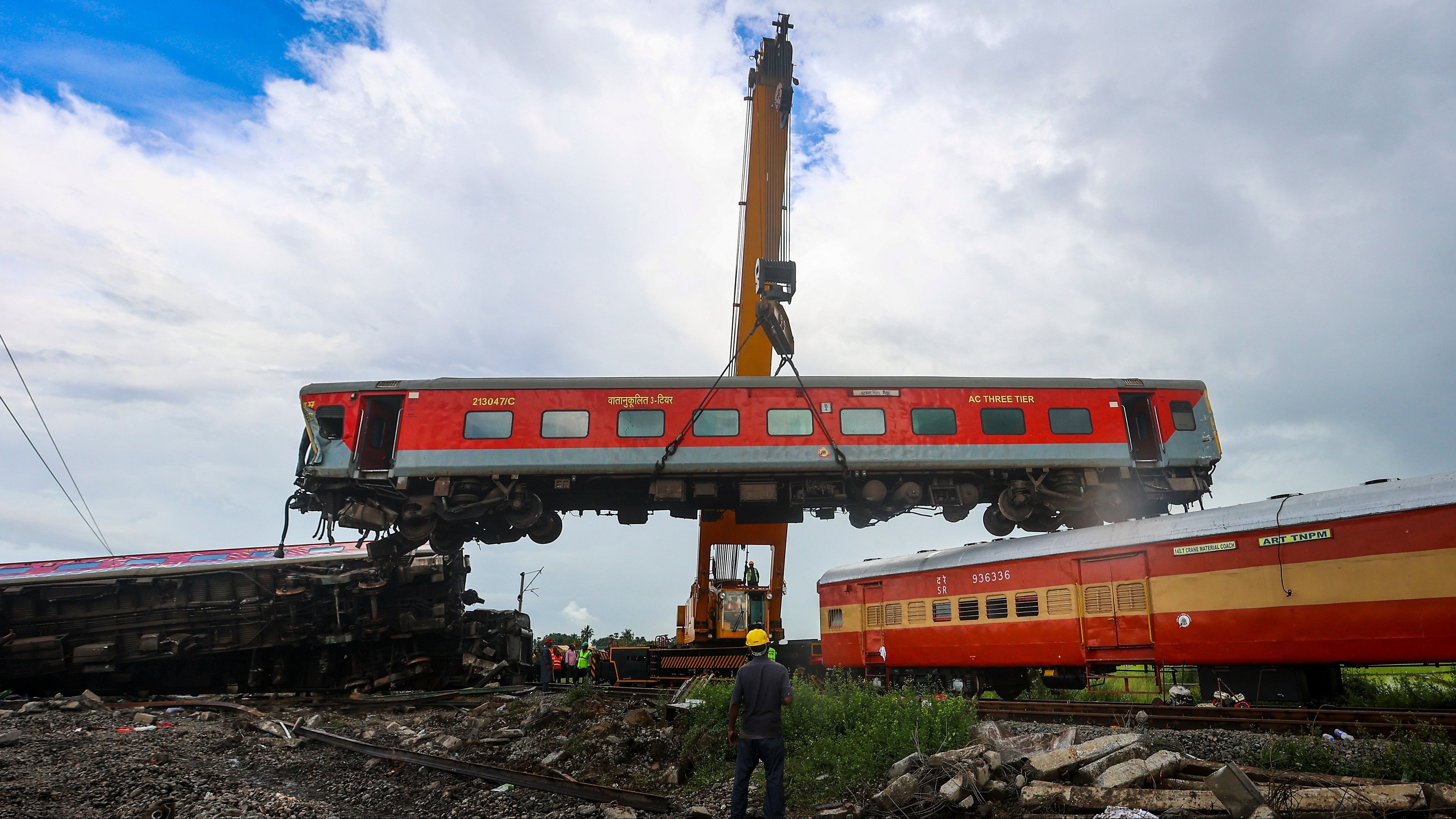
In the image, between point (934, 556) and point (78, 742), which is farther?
point (934, 556)

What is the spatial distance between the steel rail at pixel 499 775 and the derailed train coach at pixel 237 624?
6.29m

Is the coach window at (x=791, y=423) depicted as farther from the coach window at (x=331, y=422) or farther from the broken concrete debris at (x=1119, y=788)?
the broken concrete debris at (x=1119, y=788)

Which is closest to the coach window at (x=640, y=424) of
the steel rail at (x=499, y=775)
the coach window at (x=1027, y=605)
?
the steel rail at (x=499, y=775)

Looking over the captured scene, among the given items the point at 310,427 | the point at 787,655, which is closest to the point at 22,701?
the point at 310,427

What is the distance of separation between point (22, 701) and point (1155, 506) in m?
20.5

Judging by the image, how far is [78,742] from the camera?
9.51m

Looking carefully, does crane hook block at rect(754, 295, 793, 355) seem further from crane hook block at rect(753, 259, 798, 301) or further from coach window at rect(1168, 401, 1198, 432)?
coach window at rect(1168, 401, 1198, 432)

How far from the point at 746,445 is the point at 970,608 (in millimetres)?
4577

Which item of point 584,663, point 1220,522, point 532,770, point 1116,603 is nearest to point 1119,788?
point 532,770

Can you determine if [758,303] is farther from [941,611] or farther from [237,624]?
[237,624]

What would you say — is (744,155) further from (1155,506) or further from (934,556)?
(1155,506)

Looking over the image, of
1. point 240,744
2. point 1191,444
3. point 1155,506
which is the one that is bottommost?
point 240,744

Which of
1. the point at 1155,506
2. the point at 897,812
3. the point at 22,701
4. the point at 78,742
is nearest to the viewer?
the point at 897,812

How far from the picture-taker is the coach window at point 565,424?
13922mm
